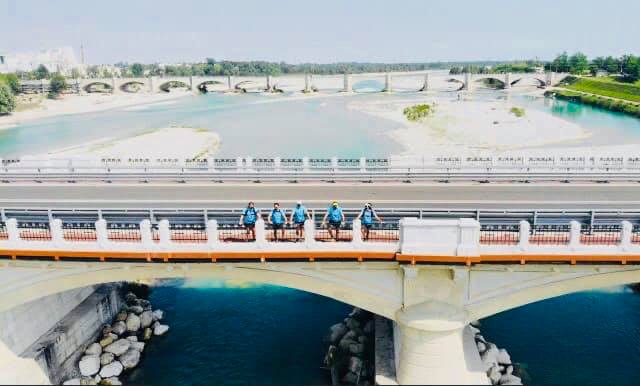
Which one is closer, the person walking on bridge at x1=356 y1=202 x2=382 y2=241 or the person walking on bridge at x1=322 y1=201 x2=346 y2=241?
the person walking on bridge at x1=356 y1=202 x2=382 y2=241

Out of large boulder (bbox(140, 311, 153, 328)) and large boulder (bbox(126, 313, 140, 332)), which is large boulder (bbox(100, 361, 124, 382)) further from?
large boulder (bbox(140, 311, 153, 328))

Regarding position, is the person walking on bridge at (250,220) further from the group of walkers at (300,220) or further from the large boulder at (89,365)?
the large boulder at (89,365)

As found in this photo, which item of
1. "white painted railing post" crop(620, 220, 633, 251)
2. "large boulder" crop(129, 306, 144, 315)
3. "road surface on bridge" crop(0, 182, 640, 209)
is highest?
"white painted railing post" crop(620, 220, 633, 251)

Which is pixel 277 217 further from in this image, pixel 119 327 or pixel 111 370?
pixel 119 327

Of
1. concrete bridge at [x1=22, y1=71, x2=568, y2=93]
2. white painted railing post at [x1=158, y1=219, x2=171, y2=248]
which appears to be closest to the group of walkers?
white painted railing post at [x1=158, y1=219, x2=171, y2=248]

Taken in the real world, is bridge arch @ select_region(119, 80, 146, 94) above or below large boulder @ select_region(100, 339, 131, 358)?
above

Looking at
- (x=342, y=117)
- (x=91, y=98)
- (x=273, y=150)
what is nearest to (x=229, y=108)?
(x=342, y=117)
